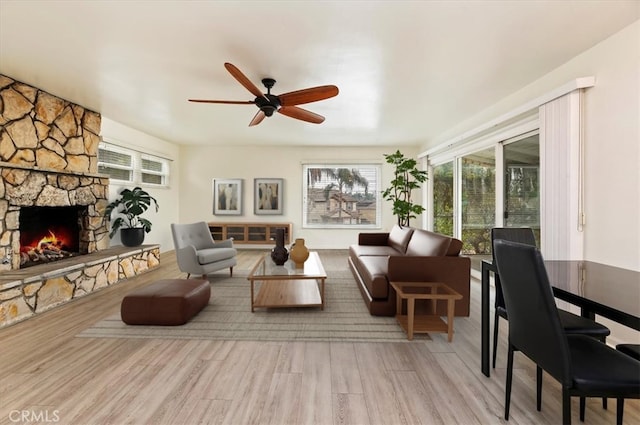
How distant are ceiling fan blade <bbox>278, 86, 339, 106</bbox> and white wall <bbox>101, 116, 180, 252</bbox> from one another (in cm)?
387

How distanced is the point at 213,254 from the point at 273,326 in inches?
75.0

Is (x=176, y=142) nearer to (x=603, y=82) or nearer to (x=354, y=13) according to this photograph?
(x=354, y=13)

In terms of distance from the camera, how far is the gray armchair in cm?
413

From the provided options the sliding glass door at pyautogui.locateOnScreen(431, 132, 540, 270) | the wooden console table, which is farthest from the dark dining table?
the wooden console table

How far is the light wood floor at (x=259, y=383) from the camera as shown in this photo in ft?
5.44

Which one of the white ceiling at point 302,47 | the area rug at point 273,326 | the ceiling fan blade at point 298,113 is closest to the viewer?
the white ceiling at point 302,47

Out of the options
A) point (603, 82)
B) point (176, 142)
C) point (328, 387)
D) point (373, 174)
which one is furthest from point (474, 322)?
point (176, 142)

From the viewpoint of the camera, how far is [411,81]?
3.35m

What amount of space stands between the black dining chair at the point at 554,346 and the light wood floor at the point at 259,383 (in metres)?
0.53

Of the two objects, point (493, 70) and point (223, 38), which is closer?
point (223, 38)

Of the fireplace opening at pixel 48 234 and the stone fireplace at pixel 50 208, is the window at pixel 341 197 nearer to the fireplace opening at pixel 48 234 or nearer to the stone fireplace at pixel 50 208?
the stone fireplace at pixel 50 208

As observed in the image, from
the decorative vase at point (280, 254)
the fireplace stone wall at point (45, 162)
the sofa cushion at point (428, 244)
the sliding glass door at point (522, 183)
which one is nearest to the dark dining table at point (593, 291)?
the sofa cushion at point (428, 244)

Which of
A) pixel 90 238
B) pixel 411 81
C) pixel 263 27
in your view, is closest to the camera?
pixel 263 27

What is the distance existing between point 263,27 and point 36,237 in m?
4.16
